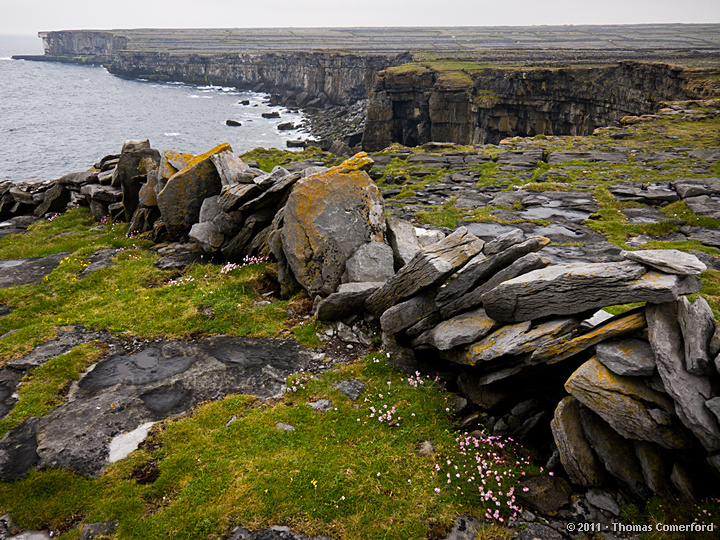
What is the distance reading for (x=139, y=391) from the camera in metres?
10.8

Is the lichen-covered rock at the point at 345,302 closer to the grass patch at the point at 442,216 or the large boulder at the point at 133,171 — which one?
the grass patch at the point at 442,216

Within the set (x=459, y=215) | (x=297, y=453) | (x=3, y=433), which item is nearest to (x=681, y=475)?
(x=297, y=453)

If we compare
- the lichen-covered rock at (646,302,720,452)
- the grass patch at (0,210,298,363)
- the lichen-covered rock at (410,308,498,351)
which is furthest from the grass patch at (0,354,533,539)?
the grass patch at (0,210,298,363)

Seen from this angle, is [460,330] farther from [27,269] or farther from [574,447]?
[27,269]

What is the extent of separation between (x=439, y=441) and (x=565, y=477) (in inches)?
95.8

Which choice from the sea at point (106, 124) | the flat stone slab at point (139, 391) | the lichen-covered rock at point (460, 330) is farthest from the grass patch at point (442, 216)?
the sea at point (106, 124)

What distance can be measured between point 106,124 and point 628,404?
12510 cm

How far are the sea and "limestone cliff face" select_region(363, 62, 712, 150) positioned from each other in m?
23.0

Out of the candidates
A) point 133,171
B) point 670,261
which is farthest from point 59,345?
point 670,261

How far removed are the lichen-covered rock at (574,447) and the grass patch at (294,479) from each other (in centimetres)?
91

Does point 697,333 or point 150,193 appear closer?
point 697,333

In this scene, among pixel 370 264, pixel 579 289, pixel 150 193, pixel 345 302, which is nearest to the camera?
pixel 579 289

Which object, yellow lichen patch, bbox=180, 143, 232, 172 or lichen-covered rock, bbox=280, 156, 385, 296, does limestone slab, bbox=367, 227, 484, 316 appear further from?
yellow lichen patch, bbox=180, 143, 232, 172

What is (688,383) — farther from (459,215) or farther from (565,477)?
(459,215)
